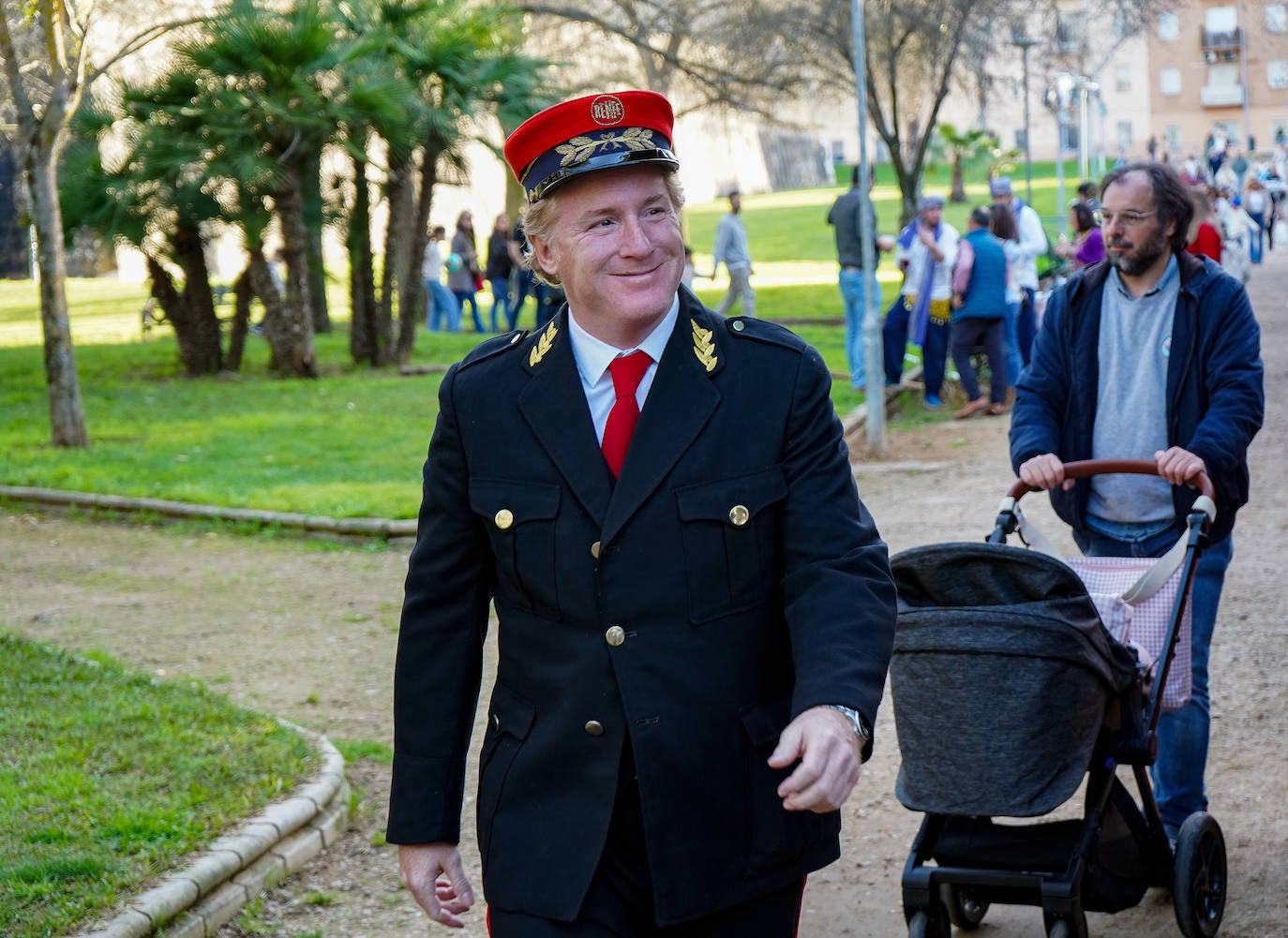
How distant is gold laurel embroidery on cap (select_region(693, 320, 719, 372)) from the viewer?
258 centimetres

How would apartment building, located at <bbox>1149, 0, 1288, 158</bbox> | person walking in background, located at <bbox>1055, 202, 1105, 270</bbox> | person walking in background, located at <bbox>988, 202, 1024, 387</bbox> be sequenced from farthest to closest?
apartment building, located at <bbox>1149, 0, 1288, 158</bbox> → person walking in background, located at <bbox>988, 202, 1024, 387</bbox> → person walking in background, located at <bbox>1055, 202, 1105, 270</bbox>

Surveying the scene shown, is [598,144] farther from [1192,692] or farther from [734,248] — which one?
[734,248]

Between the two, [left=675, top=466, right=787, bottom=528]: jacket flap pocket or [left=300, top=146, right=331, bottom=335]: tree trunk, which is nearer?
[left=675, top=466, right=787, bottom=528]: jacket flap pocket

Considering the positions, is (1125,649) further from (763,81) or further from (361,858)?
(763,81)

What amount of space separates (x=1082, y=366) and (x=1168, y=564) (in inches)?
27.2

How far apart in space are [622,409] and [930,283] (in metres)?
13.2

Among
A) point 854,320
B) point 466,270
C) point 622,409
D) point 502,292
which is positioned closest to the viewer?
point 622,409

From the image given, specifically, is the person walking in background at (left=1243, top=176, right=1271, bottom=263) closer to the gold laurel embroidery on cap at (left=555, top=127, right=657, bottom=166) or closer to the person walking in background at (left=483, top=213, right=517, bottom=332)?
the person walking in background at (left=483, top=213, right=517, bottom=332)

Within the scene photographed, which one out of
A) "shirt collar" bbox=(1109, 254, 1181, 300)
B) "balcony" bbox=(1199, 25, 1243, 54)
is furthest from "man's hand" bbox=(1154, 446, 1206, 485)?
"balcony" bbox=(1199, 25, 1243, 54)

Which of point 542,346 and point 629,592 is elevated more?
point 542,346

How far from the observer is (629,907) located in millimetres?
2494

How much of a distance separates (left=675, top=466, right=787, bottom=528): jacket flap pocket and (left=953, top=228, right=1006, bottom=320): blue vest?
41.5ft

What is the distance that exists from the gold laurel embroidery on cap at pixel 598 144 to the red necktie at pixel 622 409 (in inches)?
12.8

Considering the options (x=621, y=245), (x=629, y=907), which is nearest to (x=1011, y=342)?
(x=621, y=245)
